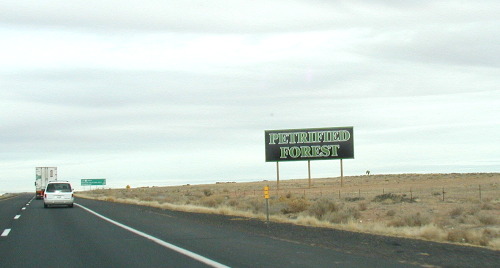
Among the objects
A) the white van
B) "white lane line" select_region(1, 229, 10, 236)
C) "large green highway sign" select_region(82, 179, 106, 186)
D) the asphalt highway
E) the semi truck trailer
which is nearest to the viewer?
the asphalt highway

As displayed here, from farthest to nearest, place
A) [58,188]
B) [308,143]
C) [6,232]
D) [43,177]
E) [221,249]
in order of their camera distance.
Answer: [308,143] < [43,177] < [58,188] < [6,232] < [221,249]

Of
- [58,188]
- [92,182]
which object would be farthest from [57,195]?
[92,182]

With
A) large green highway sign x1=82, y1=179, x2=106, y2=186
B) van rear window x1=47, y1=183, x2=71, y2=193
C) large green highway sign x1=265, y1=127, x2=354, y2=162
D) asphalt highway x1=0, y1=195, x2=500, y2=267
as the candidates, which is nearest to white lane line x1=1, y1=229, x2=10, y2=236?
asphalt highway x1=0, y1=195, x2=500, y2=267

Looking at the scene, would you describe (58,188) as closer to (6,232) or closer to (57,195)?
(57,195)

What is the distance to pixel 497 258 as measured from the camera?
11.2 m

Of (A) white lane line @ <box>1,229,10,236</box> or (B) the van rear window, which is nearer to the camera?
(A) white lane line @ <box>1,229,10,236</box>

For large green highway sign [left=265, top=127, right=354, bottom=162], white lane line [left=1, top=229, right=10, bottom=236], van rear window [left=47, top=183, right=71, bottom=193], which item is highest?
large green highway sign [left=265, top=127, right=354, bottom=162]

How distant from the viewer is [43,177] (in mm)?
62906

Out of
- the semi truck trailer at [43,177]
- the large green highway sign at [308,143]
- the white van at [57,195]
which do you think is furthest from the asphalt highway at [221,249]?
the semi truck trailer at [43,177]

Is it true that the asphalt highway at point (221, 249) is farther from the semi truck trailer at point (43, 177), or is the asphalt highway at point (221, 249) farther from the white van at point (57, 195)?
the semi truck trailer at point (43, 177)

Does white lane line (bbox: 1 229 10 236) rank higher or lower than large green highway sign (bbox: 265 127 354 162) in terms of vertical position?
lower

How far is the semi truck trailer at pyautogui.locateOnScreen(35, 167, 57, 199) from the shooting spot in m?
62.6

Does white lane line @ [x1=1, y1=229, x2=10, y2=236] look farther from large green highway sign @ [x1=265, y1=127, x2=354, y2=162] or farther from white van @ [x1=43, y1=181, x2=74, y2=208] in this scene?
large green highway sign @ [x1=265, y1=127, x2=354, y2=162]


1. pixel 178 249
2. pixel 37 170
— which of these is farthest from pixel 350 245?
pixel 37 170
